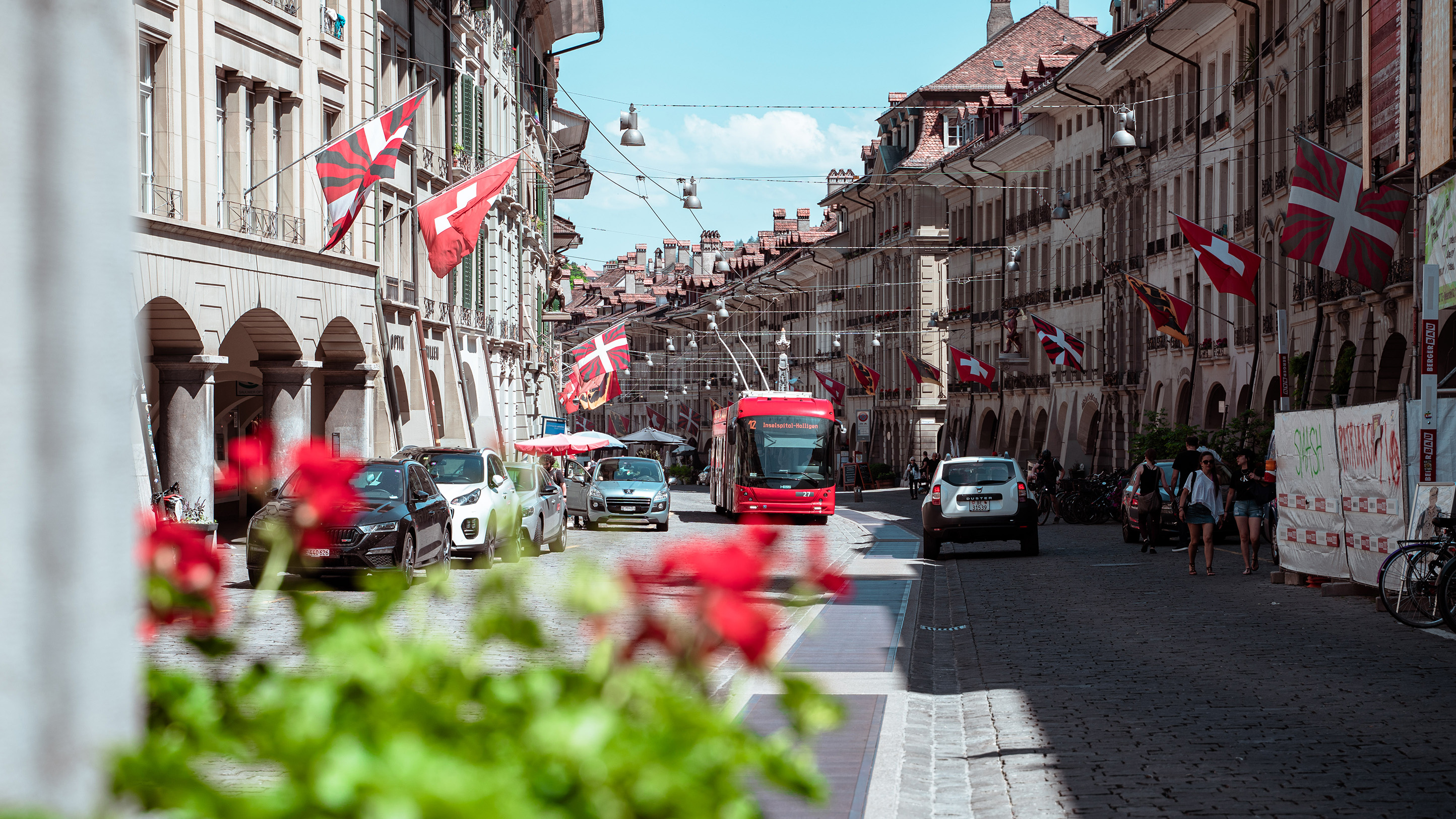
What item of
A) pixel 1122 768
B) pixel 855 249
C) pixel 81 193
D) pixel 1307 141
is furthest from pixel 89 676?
pixel 855 249

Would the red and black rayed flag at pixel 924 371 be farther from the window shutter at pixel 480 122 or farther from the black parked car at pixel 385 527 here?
the black parked car at pixel 385 527

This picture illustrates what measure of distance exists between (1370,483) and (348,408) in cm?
2081

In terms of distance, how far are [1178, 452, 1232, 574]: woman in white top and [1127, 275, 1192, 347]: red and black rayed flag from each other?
56.6 feet

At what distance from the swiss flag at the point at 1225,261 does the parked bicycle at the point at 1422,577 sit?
1560cm

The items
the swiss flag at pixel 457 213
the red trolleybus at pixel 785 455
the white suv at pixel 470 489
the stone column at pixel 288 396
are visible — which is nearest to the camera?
the white suv at pixel 470 489

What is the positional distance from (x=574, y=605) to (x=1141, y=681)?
9857 millimetres

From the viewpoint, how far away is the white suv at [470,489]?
24.5 meters

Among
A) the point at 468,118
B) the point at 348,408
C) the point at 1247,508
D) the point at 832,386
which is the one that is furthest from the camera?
the point at 832,386

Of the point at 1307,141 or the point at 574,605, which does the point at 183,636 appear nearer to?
the point at 574,605

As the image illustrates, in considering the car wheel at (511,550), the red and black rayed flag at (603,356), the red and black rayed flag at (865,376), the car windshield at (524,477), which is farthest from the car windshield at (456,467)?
the red and black rayed flag at (865,376)

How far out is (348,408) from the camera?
3356cm

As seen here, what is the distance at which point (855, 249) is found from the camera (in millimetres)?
95375

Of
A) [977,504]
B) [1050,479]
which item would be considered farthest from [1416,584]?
[1050,479]

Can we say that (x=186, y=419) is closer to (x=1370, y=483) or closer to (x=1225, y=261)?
(x=1370, y=483)
